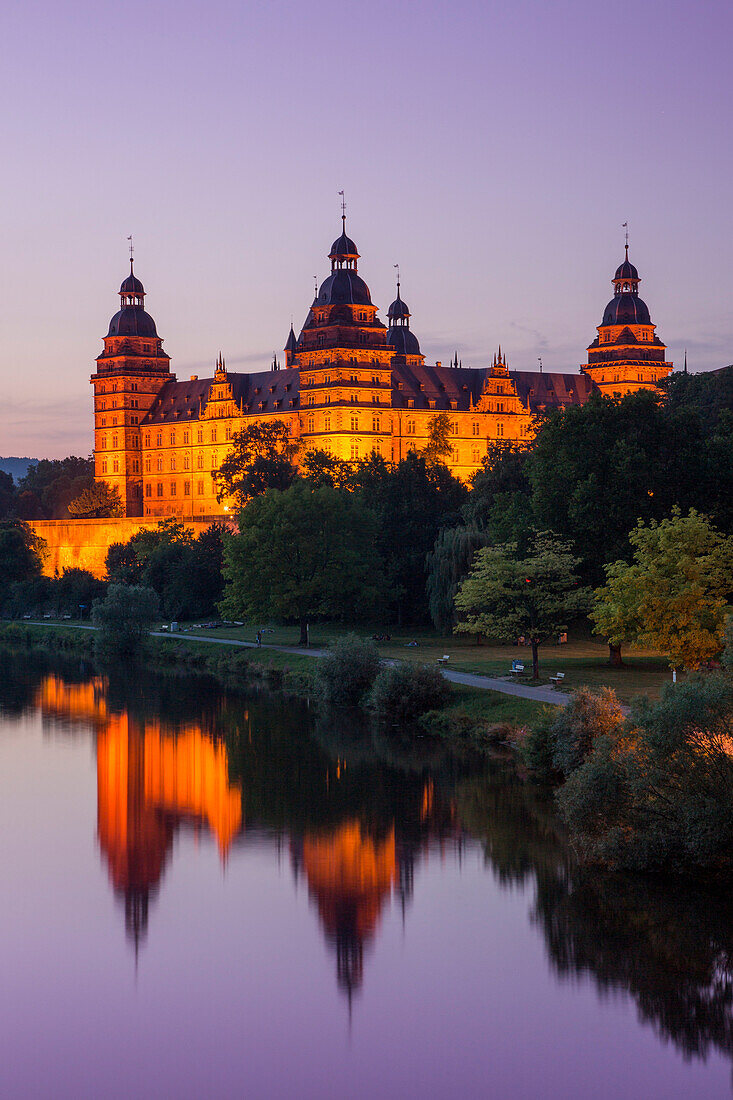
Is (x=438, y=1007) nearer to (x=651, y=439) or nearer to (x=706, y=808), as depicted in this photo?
(x=706, y=808)

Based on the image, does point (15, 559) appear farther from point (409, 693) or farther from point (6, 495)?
point (6, 495)

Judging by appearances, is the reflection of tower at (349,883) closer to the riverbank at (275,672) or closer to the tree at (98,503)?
the riverbank at (275,672)

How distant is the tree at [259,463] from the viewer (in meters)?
94.5

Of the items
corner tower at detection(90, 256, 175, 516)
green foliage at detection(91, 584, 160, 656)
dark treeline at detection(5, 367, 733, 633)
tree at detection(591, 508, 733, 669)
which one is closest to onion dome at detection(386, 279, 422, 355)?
corner tower at detection(90, 256, 175, 516)

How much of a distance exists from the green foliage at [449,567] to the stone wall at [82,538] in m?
53.2

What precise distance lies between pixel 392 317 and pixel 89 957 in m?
123

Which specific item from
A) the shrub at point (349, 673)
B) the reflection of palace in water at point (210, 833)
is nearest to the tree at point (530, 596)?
the shrub at point (349, 673)

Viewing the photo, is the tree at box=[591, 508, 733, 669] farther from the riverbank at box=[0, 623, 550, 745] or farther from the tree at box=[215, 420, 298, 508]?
the tree at box=[215, 420, 298, 508]

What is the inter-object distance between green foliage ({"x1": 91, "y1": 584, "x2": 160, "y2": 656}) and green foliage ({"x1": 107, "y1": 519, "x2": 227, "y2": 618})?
21.8 feet

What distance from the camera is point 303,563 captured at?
6406 centimetres

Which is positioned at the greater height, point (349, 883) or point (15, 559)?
point (15, 559)

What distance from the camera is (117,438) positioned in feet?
456

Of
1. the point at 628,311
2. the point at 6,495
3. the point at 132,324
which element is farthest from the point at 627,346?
the point at 6,495

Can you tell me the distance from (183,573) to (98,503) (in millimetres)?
54665
